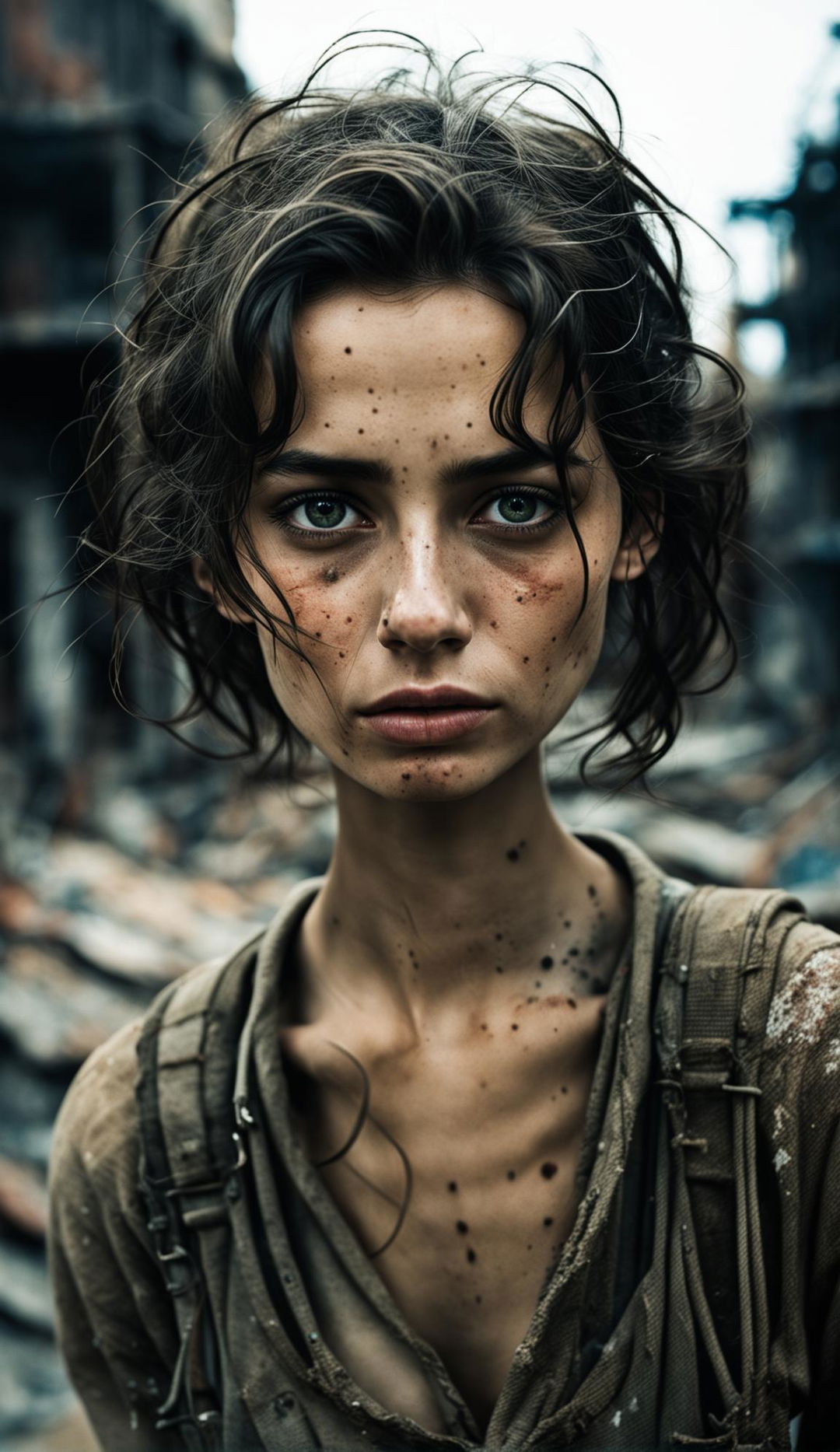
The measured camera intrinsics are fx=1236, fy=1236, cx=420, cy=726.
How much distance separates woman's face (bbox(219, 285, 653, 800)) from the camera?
1412mm

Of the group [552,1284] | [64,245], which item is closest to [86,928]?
[552,1284]

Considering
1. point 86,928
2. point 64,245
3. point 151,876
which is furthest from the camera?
point 64,245

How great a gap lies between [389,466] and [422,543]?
3.8 inches

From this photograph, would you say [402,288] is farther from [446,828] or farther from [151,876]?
[151,876]

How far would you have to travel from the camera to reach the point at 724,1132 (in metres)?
1.49

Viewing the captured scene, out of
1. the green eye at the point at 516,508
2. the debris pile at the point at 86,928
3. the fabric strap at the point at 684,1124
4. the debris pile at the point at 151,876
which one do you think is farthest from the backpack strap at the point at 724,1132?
the debris pile at the point at 151,876

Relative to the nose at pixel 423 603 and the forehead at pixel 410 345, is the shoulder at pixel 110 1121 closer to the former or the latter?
the nose at pixel 423 603

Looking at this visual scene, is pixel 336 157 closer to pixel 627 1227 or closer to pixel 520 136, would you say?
pixel 520 136

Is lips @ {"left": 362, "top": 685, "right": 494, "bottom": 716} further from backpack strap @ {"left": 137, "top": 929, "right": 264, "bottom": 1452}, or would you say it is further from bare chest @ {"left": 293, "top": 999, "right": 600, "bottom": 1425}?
backpack strap @ {"left": 137, "top": 929, "right": 264, "bottom": 1452}

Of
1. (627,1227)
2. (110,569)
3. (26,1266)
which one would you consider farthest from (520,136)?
(26,1266)

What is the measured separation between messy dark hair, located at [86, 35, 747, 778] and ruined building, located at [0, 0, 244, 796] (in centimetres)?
711

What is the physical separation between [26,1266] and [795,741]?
6841 millimetres

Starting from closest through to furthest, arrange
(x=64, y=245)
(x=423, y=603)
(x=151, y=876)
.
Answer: (x=423, y=603) → (x=151, y=876) → (x=64, y=245)

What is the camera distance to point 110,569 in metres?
2.01
